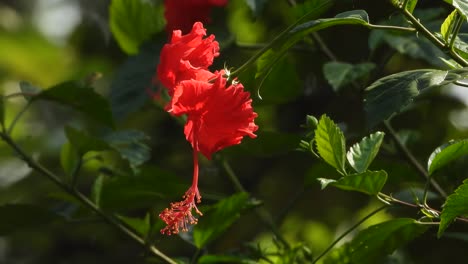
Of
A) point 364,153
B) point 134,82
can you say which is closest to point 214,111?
point 364,153

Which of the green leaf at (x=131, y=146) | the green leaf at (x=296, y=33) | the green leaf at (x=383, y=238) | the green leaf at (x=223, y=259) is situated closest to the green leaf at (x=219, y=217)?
the green leaf at (x=223, y=259)

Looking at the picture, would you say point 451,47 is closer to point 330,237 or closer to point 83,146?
point 83,146

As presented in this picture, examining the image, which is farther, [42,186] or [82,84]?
[42,186]

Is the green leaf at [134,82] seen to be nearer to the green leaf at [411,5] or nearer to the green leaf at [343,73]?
the green leaf at [343,73]

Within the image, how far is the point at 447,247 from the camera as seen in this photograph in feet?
5.54

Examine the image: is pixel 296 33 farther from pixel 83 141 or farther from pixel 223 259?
pixel 83 141

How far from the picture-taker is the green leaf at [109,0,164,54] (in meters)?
1.83

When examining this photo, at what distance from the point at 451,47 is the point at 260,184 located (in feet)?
4.19

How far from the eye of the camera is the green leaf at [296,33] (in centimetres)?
100

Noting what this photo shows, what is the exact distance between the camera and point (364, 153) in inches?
43.9

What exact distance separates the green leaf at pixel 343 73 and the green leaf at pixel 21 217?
56cm

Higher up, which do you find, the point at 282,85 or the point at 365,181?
the point at 365,181

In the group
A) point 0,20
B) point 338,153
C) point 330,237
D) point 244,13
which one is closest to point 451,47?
point 338,153

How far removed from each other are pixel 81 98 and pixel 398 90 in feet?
2.31
